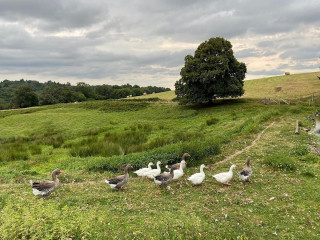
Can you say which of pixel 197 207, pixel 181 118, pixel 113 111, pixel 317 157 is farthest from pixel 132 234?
pixel 113 111

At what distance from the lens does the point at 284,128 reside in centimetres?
2327

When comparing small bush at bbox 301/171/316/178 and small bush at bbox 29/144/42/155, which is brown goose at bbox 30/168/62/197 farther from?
small bush at bbox 29/144/42/155

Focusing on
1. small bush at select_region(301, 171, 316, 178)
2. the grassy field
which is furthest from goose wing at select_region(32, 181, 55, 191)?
small bush at select_region(301, 171, 316, 178)

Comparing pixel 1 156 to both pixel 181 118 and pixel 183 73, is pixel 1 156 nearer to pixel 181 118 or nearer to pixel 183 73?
pixel 181 118

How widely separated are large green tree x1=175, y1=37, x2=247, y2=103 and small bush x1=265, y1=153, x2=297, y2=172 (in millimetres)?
28724

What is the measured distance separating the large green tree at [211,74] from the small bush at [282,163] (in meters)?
28.7

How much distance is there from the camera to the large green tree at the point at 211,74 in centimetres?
4312

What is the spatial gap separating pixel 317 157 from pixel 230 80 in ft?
102

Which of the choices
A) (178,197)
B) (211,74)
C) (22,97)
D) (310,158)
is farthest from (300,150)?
(22,97)

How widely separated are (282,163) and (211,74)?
29658mm

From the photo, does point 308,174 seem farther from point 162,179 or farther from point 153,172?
point 153,172

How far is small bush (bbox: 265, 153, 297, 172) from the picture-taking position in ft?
45.2

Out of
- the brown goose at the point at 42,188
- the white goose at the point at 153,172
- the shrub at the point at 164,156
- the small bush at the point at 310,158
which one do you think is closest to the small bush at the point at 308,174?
the small bush at the point at 310,158

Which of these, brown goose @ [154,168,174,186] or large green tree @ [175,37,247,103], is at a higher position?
large green tree @ [175,37,247,103]
